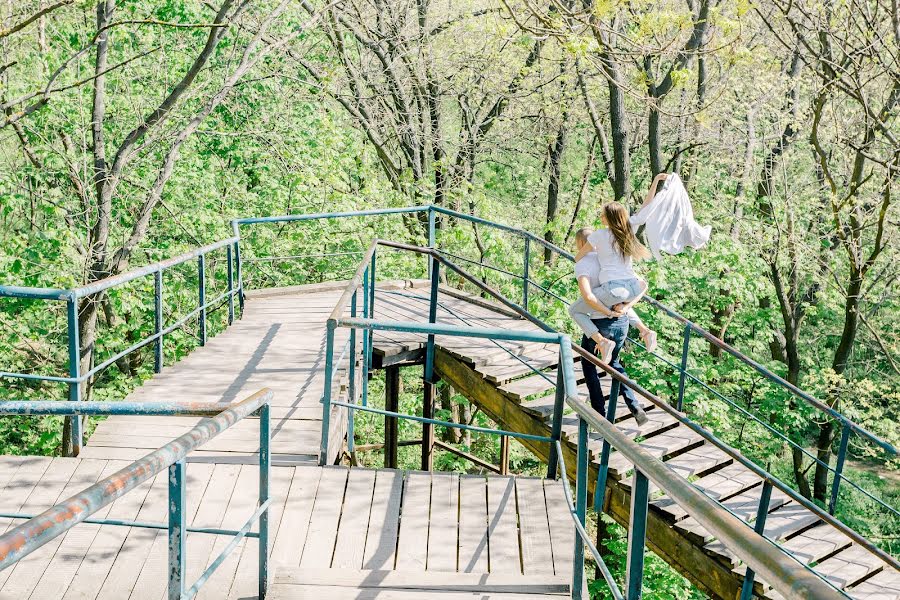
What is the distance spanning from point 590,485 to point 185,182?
36.6 ft

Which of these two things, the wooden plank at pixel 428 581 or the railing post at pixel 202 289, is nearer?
the wooden plank at pixel 428 581

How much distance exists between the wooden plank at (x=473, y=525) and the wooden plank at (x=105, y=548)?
72.9 inches

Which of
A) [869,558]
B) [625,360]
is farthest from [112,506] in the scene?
[625,360]

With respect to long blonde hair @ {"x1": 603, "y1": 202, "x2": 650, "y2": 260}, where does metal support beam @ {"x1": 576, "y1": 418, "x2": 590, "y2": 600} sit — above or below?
below

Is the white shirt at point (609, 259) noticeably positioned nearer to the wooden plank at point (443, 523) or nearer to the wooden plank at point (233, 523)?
the wooden plank at point (443, 523)

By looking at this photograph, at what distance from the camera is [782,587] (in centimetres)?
145

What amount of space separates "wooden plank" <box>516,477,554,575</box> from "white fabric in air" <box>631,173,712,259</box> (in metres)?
3.05

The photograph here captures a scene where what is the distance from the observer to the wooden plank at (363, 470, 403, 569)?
434cm

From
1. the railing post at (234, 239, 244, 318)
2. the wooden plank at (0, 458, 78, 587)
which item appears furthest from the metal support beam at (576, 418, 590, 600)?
the railing post at (234, 239, 244, 318)

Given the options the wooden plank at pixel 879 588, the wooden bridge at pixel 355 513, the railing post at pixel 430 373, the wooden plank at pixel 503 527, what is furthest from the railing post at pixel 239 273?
the wooden plank at pixel 879 588

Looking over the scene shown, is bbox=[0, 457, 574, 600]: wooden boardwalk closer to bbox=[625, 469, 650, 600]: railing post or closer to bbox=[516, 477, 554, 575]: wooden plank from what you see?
bbox=[516, 477, 554, 575]: wooden plank

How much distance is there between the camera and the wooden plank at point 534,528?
4332 mm

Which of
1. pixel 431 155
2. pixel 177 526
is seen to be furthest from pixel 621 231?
pixel 431 155

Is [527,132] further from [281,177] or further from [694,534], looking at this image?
[694,534]
